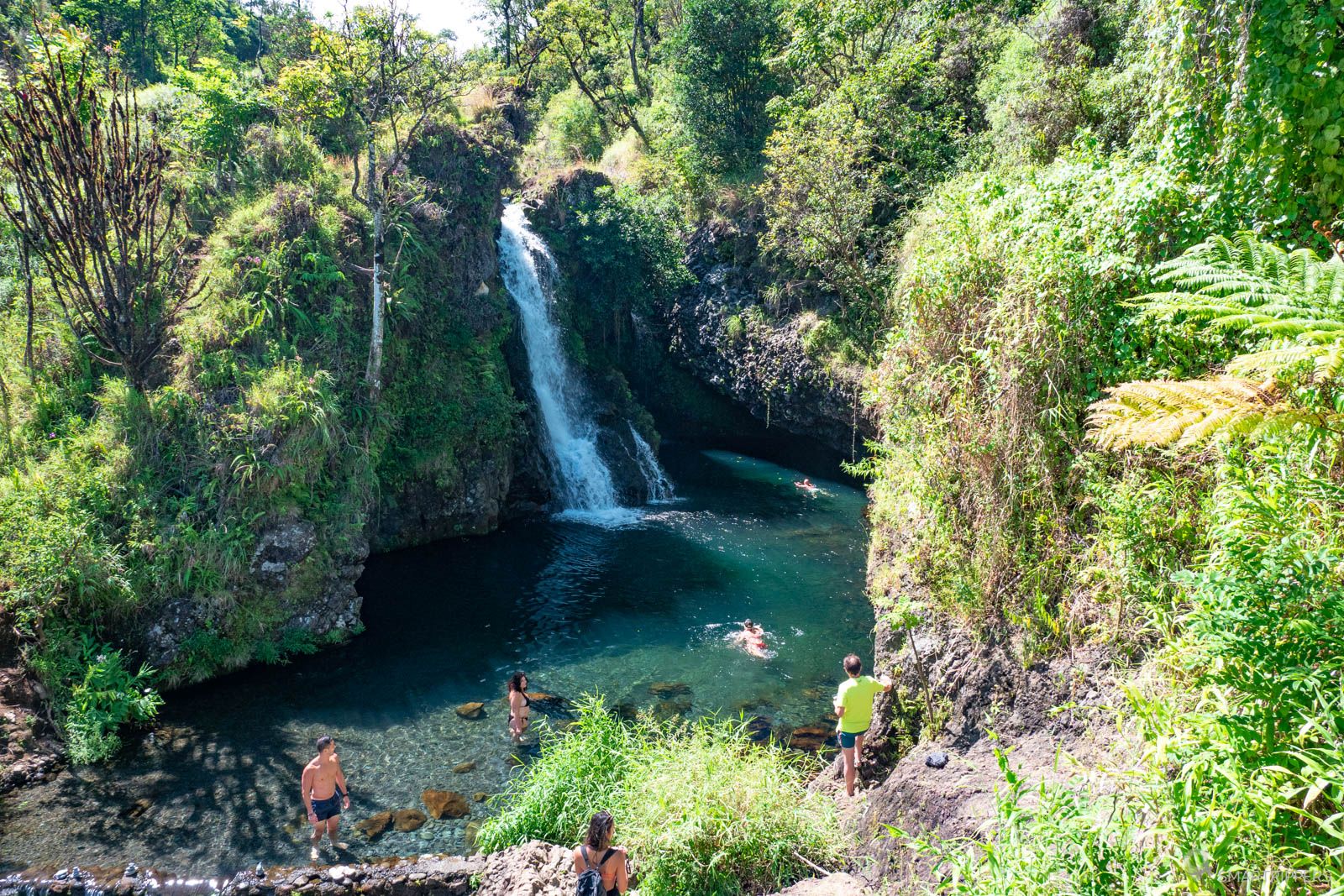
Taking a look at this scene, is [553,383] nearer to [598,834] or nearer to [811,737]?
[811,737]

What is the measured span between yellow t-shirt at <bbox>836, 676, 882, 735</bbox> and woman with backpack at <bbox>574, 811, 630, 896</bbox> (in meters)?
3.20

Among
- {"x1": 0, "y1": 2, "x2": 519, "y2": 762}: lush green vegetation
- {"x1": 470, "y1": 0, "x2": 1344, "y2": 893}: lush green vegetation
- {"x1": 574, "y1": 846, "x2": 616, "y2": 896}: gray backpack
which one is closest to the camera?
{"x1": 470, "y1": 0, "x2": 1344, "y2": 893}: lush green vegetation

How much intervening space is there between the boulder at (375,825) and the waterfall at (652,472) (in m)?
14.7

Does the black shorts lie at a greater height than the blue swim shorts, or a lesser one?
lesser

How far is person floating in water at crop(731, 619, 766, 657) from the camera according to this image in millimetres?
13301

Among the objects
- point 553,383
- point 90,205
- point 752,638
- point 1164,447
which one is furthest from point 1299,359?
point 553,383

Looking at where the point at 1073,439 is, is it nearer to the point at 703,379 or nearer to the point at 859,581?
the point at 859,581

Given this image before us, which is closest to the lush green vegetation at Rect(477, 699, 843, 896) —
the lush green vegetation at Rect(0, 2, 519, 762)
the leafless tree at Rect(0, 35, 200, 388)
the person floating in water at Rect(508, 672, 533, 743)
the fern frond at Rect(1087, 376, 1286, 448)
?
the person floating in water at Rect(508, 672, 533, 743)

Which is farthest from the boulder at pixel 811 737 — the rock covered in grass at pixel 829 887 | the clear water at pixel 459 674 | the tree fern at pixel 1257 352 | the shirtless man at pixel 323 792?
the tree fern at pixel 1257 352

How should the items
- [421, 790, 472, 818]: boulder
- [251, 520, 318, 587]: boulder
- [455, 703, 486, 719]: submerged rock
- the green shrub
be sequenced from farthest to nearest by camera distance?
[251, 520, 318, 587]: boulder, [455, 703, 486, 719]: submerged rock, the green shrub, [421, 790, 472, 818]: boulder

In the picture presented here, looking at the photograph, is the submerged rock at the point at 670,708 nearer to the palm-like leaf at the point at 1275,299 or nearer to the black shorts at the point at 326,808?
the black shorts at the point at 326,808

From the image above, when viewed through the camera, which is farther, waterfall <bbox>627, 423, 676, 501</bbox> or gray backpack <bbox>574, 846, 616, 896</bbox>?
waterfall <bbox>627, 423, 676, 501</bbox>

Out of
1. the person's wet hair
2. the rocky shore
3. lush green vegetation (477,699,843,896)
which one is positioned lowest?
the rocky shore

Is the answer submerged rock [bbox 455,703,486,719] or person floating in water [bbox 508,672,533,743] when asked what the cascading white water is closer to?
submerged rock [bbox 455,703,486,719]
